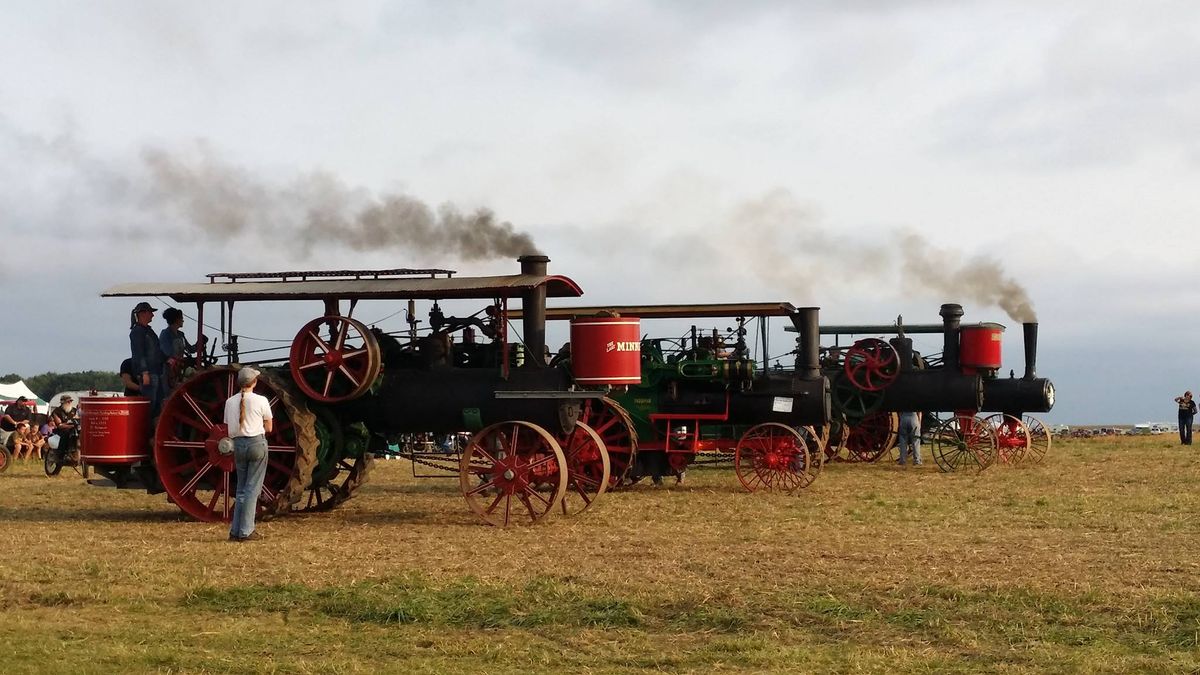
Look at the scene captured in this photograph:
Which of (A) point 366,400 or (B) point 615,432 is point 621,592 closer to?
(A) point 366,400

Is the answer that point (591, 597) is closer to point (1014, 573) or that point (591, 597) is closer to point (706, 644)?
point (706, 644)

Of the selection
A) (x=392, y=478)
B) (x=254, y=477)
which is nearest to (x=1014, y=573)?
(x=254, y=477)

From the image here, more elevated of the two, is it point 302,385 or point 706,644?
point 302,385

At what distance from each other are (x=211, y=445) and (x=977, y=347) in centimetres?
1292

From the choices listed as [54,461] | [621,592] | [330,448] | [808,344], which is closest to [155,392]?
[330,448]

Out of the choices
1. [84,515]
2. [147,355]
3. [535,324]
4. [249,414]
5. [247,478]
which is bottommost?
[84,515]

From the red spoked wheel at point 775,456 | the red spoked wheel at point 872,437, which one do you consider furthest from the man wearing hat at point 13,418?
the red spoked wheel at point 872,437

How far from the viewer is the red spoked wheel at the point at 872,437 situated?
22.8 metres

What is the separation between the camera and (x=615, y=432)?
1628 cm

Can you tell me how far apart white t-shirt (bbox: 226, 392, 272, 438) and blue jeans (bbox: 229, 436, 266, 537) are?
5 cm

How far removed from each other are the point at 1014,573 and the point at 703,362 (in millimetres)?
8304

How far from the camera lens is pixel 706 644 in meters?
6.42

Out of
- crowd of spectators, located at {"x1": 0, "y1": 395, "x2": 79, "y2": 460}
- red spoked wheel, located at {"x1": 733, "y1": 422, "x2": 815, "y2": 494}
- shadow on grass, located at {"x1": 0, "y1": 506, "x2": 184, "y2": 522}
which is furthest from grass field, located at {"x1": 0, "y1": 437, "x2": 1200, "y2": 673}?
crowd of spectators, located at {"x1": 0, "y1": 395, "x2": 79, "y2": 460}

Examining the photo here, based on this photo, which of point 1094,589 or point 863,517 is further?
point 863,517
